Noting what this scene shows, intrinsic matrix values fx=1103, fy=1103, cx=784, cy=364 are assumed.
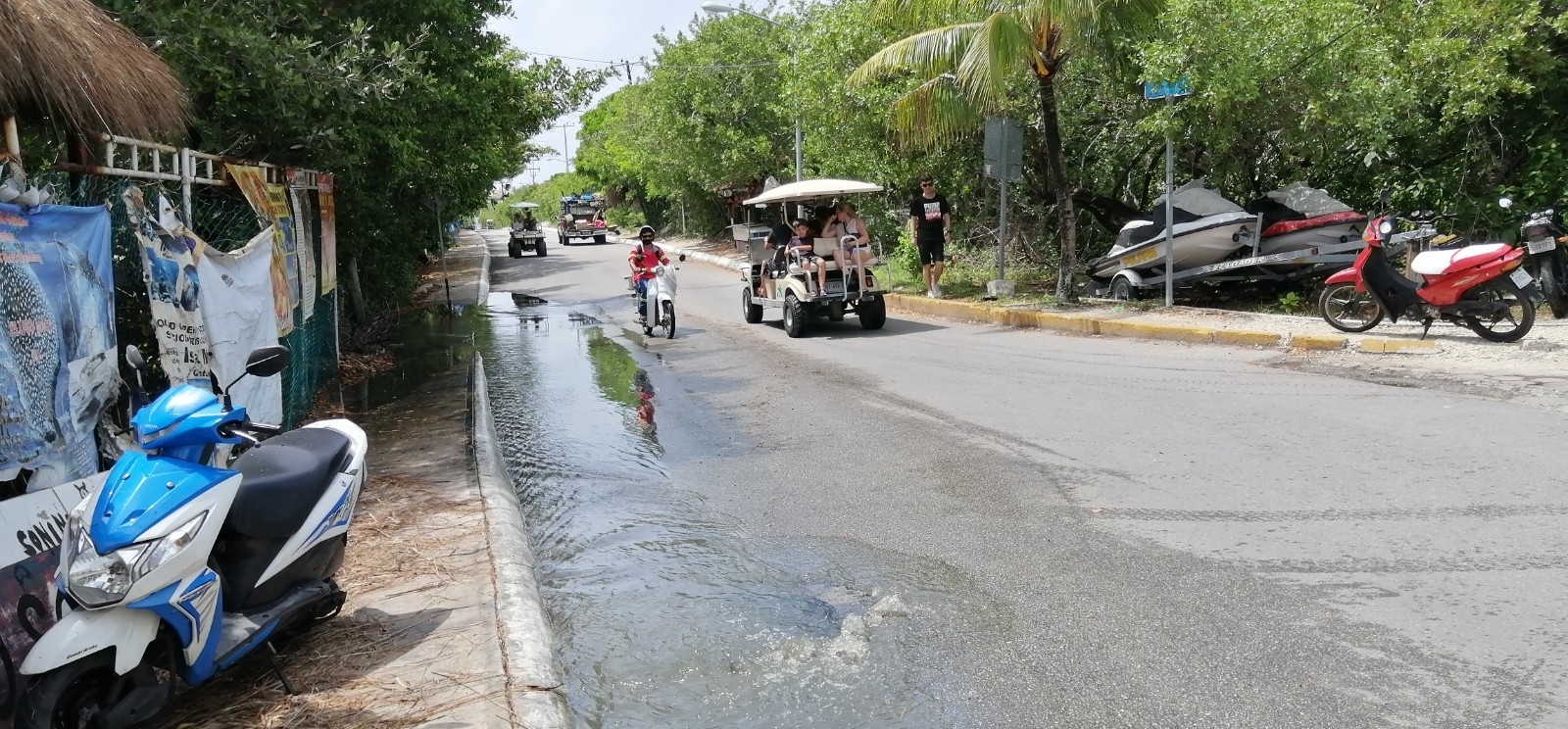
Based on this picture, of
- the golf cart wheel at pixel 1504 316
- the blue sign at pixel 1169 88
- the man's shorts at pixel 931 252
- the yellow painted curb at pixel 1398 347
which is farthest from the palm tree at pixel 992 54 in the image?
the golf cart wheel at pixel 1504 316

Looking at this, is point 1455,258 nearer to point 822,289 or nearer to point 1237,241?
point 1237,241

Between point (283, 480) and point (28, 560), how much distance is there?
0.93 m

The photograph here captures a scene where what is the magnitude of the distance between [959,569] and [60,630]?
11.9 feet

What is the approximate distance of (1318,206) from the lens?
14.1m

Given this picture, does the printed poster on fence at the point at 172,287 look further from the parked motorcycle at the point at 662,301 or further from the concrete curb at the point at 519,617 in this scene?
the parked motorcycle at the point at 662,301

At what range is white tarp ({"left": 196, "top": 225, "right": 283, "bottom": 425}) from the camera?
267 inches

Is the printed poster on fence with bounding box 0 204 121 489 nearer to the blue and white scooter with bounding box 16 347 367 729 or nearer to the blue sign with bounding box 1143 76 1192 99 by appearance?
the blue and white scooter with bounding box 16 347 367 729

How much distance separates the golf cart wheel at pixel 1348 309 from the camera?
438 inches

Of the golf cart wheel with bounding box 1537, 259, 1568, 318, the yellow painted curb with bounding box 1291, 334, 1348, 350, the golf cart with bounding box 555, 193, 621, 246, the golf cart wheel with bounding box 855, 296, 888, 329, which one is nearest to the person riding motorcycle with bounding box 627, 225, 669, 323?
the golf cart wheel with bounding box 855, 296, 888, 329

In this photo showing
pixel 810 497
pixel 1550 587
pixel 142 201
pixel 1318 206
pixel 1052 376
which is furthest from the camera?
pixel 1318 206

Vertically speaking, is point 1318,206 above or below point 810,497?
above

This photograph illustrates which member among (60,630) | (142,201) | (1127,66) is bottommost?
(60,630)

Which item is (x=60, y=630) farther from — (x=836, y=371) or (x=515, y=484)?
(x=836, y=371)

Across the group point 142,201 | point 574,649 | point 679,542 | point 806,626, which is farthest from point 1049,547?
point 142,201
